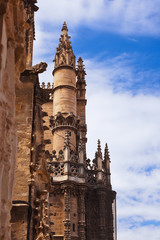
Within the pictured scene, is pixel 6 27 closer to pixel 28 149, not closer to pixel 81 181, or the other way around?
pixel 28 149

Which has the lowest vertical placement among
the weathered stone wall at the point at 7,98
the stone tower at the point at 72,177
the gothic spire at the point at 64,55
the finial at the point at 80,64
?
the weathered stone wall at the point at 7,98

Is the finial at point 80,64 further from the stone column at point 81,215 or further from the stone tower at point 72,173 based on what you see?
the stone column at point 81,215

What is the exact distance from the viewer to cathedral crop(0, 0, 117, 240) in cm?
948

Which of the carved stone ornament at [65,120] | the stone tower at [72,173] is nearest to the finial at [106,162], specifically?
the stone tower at [72,173]

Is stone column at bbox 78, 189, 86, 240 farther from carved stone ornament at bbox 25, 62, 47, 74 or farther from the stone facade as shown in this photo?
the stone facade

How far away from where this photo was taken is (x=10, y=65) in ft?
13.3

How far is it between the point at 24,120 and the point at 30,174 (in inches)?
58.7

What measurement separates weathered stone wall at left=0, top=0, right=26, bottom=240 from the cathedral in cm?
545

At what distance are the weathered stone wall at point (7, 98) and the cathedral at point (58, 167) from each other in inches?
215

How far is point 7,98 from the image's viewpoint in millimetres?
3779

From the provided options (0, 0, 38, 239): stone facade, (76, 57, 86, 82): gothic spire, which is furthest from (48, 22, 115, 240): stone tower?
(0, 0, 38, 239): stone facade

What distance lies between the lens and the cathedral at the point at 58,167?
9.48 meters

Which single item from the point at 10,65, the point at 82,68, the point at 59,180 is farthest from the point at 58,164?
the point at 10,65

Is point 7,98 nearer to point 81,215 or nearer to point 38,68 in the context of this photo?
point 38,68
